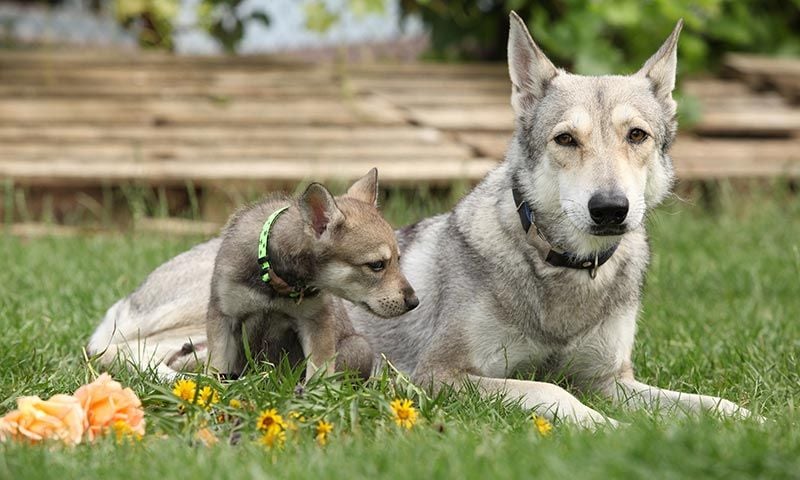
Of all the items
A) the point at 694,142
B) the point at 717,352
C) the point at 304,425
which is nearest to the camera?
the point at 304,425

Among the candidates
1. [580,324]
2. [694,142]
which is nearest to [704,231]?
[694,142]

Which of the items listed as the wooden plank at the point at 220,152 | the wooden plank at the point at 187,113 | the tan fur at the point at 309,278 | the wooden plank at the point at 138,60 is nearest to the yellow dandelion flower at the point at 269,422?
the tan fur at the point at 309,278

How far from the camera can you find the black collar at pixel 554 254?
4195 mm

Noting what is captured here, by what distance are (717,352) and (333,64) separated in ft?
20.0

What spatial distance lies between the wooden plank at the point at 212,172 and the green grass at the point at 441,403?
914 millimetres

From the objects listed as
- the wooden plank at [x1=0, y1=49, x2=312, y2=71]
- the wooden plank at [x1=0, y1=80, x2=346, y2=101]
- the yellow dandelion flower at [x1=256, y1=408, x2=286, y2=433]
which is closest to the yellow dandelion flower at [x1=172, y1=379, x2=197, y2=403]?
the yellow dandelion flower at [x1=256, y1=408, x2=286, y2=433]

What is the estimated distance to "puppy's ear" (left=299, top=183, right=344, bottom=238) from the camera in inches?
155

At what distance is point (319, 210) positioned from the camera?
397cm

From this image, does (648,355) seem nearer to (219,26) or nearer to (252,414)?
(252,414)

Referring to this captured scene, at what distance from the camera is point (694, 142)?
9.37 meters

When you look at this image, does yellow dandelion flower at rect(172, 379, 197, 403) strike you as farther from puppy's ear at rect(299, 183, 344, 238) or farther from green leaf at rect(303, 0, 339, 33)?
green leaf at rect(303, 0, 339, 33)

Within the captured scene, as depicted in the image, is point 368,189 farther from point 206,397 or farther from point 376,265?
point 206,397

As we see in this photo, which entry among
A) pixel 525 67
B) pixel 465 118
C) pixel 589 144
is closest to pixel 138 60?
pixel 465 118

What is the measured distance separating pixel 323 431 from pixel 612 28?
23.7 feet
